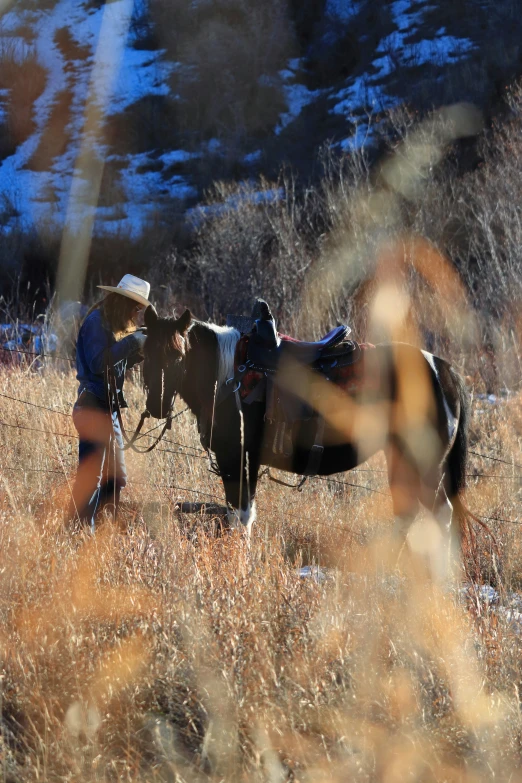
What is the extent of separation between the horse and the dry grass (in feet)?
2.28

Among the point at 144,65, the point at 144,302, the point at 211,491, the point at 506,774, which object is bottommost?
the point at 211,491

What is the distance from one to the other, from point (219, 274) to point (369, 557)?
13.5m

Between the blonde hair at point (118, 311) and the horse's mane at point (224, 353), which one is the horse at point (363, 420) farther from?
the blonde hair at point (118, 311)

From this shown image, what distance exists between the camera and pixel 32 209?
2514 centimetres

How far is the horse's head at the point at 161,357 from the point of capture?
367 cm

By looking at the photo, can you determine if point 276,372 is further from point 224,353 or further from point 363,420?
point 363,420

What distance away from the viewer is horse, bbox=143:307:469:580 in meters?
3.91

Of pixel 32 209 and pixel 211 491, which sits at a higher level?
pixel 32 209

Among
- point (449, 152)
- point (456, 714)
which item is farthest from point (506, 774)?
point (449, 152)

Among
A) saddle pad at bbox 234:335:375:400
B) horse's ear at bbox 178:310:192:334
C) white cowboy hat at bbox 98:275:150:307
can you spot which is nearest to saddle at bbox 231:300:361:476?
saddle pad at bbox 234:335:375:400

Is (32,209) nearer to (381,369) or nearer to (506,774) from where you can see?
(381,369)

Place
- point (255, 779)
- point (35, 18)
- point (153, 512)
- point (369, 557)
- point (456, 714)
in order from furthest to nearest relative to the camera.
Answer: point (35, 18)
point (153, 512)
point (369, 557)
point (456, 714)
point (255, 779)

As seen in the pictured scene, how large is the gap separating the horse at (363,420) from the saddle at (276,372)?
0.05m

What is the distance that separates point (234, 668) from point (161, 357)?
6.06 feet
